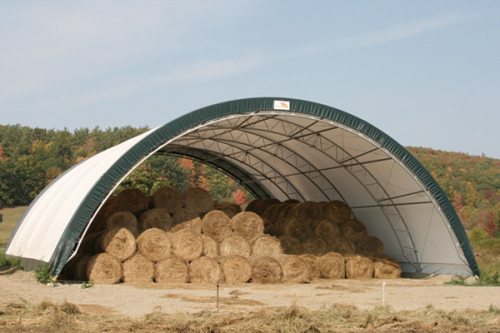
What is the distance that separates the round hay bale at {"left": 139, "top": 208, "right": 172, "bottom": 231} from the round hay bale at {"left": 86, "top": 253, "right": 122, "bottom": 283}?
2.15 metres

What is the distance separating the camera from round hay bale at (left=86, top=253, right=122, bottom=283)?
13930 mm

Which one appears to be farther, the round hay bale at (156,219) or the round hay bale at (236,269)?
the round hay bale at (156,219)

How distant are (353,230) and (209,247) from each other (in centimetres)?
634

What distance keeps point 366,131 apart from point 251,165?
30.2 feet

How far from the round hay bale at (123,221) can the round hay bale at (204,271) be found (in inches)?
83.4

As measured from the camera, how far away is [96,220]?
55.2 feet

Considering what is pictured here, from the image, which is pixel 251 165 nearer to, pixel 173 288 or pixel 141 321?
pixel 173 288

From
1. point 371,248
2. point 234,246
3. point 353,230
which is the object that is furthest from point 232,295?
point 353,230

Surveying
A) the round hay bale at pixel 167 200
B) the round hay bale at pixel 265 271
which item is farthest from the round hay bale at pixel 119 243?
the round hay bale at pixel 265 271

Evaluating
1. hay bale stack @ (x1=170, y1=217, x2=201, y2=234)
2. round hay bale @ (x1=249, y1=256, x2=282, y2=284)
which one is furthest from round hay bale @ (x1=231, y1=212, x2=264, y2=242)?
round hay bale @ (x1=249, y1=256, x2=282, y2=284)

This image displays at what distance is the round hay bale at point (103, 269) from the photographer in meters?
13.9

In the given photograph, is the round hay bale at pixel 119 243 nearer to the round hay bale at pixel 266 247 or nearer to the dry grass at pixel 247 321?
the round hay bale at pixel 266 247

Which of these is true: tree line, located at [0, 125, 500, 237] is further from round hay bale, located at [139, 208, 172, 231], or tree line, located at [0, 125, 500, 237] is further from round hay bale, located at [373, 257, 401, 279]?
round hay bale, located at [139, 208, 172, 231]

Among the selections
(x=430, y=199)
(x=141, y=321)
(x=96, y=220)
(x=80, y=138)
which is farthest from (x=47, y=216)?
(x=80, y=138)
